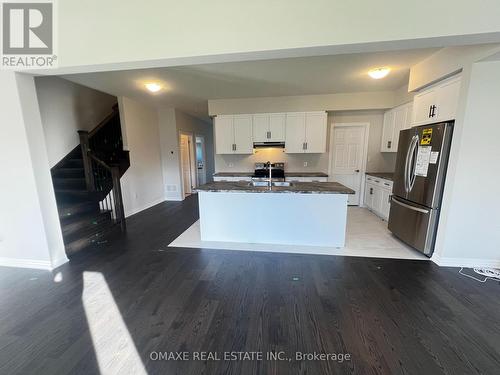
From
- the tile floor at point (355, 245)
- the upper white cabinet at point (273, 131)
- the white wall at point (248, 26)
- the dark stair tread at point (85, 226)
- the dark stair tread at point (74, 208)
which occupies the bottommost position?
the tile floor at point (355, 245)

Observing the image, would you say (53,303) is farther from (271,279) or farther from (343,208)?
(343,208)

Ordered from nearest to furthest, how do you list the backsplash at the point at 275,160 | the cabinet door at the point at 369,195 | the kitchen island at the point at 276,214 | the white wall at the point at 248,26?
the white wall at the point at 248,26 < the kitchen island at the point at 276,214 < the cabinet door at the point at 369,195 < the backsplash at the point at 275,160

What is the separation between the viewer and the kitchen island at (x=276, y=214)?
10.1 ft

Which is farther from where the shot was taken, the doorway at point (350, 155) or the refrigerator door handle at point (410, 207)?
the doorway at point (350, 155)

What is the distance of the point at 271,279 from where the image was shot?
7.77 ft

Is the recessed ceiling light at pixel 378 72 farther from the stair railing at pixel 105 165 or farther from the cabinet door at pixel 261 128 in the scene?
the stair railing at pixel 105 165

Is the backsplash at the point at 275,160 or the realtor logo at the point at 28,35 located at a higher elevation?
the realtor logo at the point at 28,35

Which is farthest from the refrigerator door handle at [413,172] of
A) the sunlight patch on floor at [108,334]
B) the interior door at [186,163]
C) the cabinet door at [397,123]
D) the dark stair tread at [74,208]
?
the interior door at [186,163]

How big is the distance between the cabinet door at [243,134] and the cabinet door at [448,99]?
3.39 metres

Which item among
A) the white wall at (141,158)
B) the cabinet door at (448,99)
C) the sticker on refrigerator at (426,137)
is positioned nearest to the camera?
the cabinet door at (448,99)

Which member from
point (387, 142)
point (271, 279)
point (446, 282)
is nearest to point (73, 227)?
point (271, 279)

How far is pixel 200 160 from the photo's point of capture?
778cm

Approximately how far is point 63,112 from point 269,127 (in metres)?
4.13

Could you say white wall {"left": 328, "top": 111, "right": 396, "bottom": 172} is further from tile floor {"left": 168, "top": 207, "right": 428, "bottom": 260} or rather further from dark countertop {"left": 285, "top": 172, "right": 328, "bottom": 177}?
tile floor {"left": 168, "top": 207, "right": 428, "bottom": 260}
